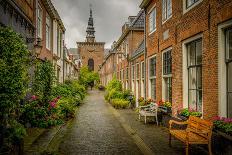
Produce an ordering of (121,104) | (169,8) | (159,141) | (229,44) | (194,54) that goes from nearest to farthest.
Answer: (229,44), (159,141), (194,54), (169,8), (121,104)

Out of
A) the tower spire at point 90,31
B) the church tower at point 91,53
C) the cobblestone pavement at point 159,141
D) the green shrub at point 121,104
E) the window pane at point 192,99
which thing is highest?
the tower spire at point 90,31

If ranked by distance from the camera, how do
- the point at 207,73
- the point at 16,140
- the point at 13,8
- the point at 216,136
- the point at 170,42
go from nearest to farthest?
the point at 16,140
the point at 216,136
the point at 207,73
the point at 13,8
the point at 170,42

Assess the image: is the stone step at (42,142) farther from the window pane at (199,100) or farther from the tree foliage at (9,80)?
the window pane at (199,100)

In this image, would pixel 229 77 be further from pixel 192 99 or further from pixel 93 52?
pixel 93 52

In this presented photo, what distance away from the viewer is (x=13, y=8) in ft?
29.1

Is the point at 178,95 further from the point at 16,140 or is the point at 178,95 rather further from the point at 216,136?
the point at 16,140

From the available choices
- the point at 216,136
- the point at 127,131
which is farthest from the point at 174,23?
the point at 216,136

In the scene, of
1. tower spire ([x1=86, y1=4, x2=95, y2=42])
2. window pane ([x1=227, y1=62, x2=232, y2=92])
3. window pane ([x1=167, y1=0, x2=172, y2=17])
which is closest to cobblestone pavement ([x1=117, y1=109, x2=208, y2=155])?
window pane ([x1=227, y1=62, x2=232, y2=92])

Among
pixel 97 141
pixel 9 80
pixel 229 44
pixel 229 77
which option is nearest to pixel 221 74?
pixel 229 77

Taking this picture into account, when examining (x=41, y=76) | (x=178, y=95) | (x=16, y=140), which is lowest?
(x=16, y=140)

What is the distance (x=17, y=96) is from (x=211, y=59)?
494 cm

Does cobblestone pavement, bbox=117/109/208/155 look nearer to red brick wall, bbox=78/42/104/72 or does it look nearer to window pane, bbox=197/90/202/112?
window pane, bbox=197/90/202/112

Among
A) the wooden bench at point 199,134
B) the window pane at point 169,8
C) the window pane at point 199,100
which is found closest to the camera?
the wooden bench at point 199,134

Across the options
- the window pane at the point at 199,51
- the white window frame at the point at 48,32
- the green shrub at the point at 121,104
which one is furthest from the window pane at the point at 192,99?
the white window frame at the point at 48,32
